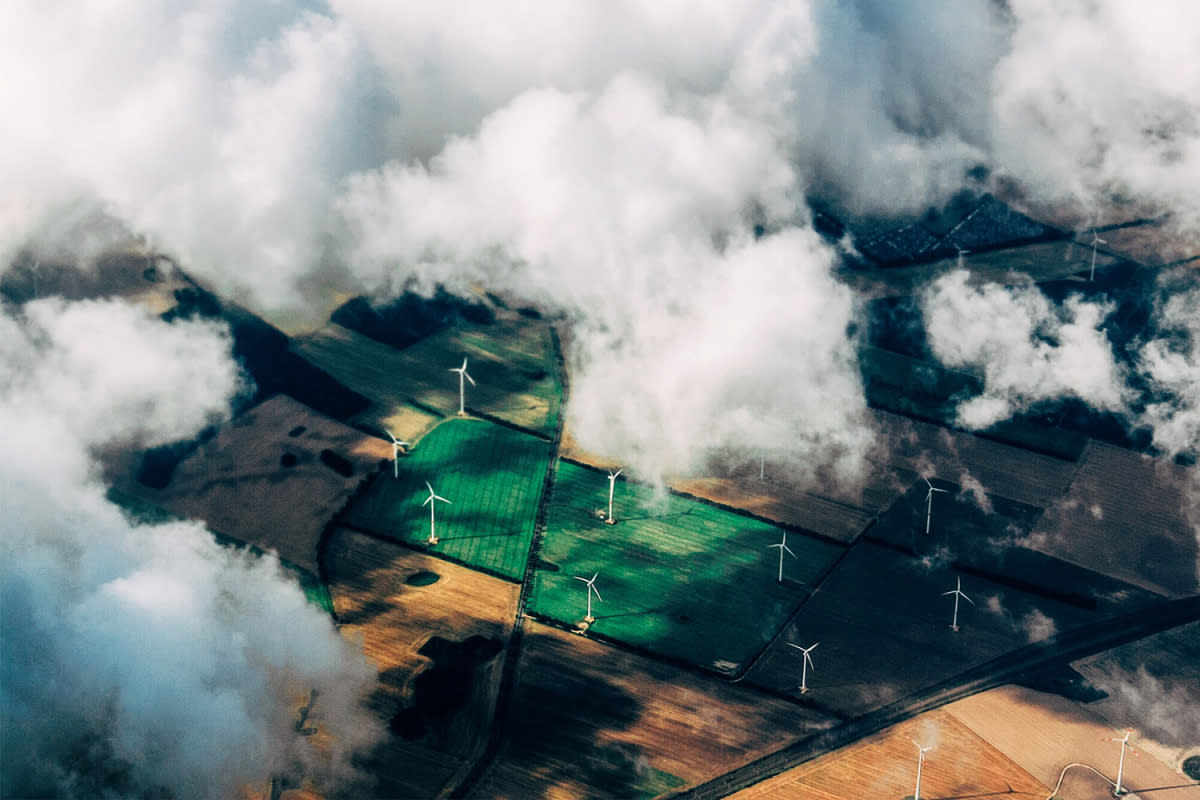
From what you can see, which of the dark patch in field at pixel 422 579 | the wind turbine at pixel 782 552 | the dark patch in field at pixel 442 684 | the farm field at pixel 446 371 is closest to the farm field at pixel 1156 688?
the wind turbine at pixel 782 552

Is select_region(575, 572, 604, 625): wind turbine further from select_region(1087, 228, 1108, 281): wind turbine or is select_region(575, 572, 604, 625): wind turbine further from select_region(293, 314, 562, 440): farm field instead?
select_region(1087, 228, 1108, 281): wind turbine

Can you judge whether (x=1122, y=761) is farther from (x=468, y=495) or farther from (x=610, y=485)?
(x=468, y=495)

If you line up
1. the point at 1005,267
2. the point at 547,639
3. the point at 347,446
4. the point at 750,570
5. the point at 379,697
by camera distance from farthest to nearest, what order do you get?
the point at 1005,267 → the point at 347,446 → the point at 750,570 → the point at 547,639 → the point at 379,697

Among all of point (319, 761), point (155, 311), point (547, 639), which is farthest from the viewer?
point (155, 311)

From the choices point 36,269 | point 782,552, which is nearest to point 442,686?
point 782,552

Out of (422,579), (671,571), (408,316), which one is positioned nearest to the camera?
(422,579)

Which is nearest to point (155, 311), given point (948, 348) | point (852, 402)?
point (852, 402)

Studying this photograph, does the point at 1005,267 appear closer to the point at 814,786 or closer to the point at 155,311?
the point at 814,786
